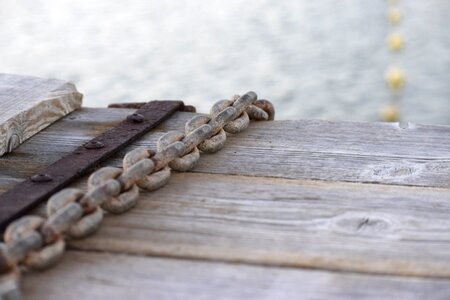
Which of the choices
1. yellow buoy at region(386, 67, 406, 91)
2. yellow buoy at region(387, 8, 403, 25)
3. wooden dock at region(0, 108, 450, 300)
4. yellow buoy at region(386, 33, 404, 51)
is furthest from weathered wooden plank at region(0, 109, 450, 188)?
yellow buoy at region(387, 8, 403, 25)

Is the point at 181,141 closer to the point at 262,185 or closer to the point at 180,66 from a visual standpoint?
the point at 262,185

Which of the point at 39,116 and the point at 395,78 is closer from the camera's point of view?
the point at 39,116

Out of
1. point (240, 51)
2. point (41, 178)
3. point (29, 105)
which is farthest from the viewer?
point (240, 51)

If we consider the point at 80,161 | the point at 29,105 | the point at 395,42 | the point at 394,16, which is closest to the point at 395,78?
the point at 395,42

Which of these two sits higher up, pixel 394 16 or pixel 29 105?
pixel 29 105

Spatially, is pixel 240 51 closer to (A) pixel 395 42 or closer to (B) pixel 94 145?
(A) pixel 395 42

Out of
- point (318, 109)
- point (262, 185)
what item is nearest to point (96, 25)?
point (318, 109)
